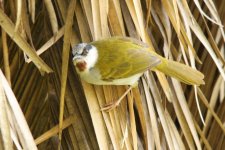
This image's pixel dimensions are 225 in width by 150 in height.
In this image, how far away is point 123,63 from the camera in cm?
171

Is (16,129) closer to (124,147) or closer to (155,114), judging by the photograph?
(124,147)

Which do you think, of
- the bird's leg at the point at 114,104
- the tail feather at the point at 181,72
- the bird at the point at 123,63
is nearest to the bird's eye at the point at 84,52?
the bird at the point at 123,63

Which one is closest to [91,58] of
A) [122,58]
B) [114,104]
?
[122,58]

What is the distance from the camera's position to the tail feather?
5.72 ft

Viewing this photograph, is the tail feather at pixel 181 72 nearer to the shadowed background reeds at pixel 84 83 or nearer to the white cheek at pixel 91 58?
the shadowed background reeds at pixel 84 83

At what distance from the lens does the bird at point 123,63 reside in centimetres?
164

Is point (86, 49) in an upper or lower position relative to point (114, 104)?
upper

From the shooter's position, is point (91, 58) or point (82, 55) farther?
point (91, 58)

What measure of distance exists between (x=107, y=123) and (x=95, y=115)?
0.15ft

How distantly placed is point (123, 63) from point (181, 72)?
205 mm

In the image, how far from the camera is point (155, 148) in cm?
169

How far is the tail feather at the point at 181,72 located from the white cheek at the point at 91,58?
8.5 inches

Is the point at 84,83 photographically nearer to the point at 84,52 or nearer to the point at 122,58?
the point at 84,52

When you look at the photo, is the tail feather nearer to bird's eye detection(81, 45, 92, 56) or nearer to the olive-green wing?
the olive-green wing
